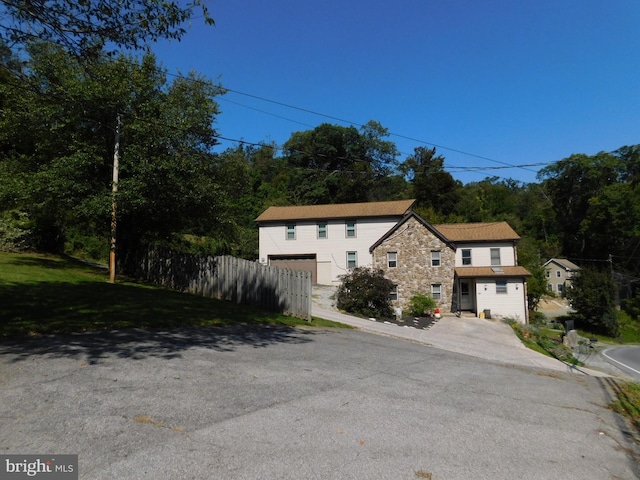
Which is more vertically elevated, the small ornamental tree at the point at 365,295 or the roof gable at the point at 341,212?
the roof gable at the point at 341,212

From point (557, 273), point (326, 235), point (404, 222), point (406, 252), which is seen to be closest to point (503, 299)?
point (406, 252)

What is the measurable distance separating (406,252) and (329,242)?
669 cm

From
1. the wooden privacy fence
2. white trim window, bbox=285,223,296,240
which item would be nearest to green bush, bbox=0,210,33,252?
the wooden privacy fence

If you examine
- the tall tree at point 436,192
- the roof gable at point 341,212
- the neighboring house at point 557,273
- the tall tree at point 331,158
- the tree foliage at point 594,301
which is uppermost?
the tall tree at point 331,158

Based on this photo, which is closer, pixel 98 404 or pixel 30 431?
pixel 30 431

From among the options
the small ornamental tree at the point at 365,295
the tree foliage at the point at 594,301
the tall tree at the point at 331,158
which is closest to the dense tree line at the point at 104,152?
the small ornamental tree at the point at 365,295

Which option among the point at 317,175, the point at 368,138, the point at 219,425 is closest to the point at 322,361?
the point at 219,425

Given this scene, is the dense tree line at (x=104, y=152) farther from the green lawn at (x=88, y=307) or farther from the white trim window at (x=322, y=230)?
the white trim window at (x=322, y=230)

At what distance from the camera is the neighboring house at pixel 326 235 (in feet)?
112

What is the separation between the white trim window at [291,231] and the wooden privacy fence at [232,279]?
1667 cm

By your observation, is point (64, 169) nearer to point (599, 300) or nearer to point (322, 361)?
point (322, 361)

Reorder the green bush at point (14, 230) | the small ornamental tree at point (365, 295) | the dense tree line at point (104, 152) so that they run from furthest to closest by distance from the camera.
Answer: the small ornamental tree at point (365, 295) → the green bush at point (14, 230) → the dense tree line at point (104, 152)

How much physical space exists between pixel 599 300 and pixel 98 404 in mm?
45292

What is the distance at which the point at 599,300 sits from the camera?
39.7m
